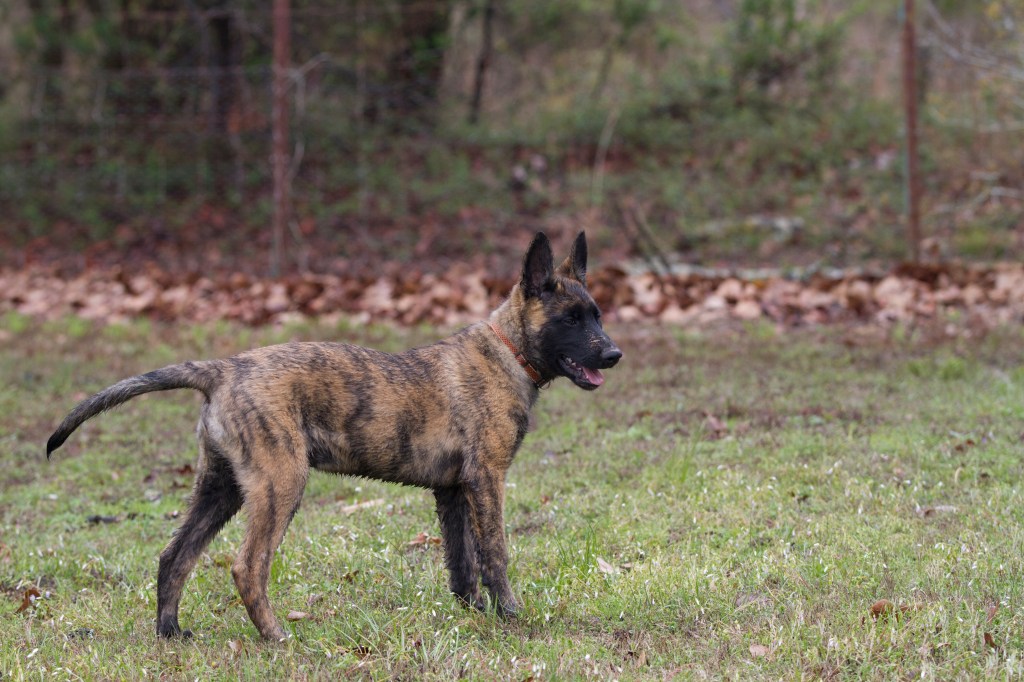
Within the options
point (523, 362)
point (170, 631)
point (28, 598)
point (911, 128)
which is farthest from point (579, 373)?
point (911, 128)

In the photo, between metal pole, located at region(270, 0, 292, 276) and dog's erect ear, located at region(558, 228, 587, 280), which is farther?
metal pole, located at region(270, 0, 292, 276)

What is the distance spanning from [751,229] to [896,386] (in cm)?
881

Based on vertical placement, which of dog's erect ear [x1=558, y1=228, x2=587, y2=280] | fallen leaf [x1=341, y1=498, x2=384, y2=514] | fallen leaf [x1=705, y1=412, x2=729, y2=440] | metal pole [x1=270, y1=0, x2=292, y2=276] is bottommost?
fallen leaf [x1=341, y1=498, x2=384, y2=514]

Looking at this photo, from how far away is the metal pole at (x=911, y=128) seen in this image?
12953mm

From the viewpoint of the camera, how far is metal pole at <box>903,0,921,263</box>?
1295 cm

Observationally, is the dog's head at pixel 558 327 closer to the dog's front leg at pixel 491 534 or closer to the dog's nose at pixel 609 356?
the dog's nose at pixel 609 356

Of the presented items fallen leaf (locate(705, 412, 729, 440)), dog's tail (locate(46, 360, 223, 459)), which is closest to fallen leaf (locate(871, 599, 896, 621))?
dog's tail (locate(46, 360, 223, 459))

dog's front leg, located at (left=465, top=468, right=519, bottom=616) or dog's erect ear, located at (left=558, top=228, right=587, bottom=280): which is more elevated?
dog's erect ear, located at (left=558, top=228, right=587, bottom=280)

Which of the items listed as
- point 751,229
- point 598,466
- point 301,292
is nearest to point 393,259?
point 301,292

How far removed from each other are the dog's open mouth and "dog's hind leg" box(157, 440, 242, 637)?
1687 mm

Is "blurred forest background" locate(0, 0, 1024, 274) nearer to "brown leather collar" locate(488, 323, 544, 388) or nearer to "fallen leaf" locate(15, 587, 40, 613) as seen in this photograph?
"brown leather collar" locate(488, 323, 544, 388)

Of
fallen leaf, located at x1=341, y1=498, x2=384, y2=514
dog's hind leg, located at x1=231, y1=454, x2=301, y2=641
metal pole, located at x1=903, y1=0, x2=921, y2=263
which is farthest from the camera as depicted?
metal pole, located at x1=903, y1=0, x2=921, y2=263

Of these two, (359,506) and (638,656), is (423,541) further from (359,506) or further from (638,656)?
(638,656)

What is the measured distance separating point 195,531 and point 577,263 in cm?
239
